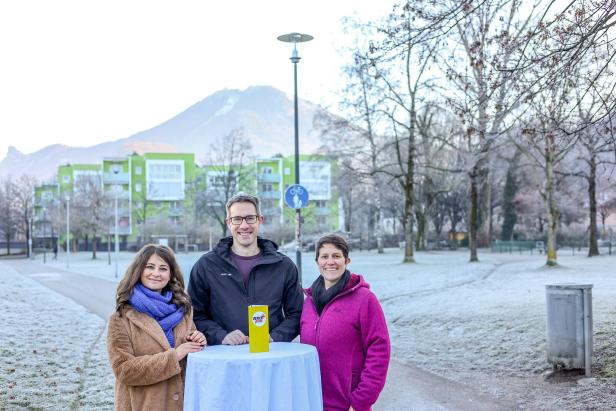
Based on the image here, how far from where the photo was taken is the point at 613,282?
20.5m

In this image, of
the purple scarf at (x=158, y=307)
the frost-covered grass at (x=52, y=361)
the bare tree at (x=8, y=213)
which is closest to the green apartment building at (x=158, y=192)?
the bare tree at (x=8, y=213)

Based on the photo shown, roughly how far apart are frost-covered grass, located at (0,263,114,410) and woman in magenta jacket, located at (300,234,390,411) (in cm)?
421

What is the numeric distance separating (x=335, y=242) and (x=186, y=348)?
113cm

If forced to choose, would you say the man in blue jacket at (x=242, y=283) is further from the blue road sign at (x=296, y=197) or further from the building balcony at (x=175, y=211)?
the building balcony at (x=175, y=211)

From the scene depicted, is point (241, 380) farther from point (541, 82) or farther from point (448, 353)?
point (448, 353)

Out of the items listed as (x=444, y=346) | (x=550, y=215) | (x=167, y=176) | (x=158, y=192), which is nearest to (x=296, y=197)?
(x=444, y=346)

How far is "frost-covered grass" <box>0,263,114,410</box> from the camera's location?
7.98 m

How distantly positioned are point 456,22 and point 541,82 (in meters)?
1.51

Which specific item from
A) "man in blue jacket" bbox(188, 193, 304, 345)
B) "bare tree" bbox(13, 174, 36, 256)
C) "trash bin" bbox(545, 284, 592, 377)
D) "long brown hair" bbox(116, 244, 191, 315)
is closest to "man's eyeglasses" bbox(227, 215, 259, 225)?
"man in blue jacket" bbox(188, 193, 304, 345)

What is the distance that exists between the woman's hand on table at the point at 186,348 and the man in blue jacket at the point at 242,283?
1.20ft

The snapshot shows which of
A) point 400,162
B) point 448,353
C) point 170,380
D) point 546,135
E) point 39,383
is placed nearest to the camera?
point 170,380

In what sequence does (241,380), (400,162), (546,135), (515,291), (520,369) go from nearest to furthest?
1. (241,380)
2. (546,135)
3. (520,369)
4. (515,291)
5. (400,162)

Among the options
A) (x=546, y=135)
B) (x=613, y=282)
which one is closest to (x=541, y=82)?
(x=546, y=135)

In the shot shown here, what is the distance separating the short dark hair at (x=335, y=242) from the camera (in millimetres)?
4562
